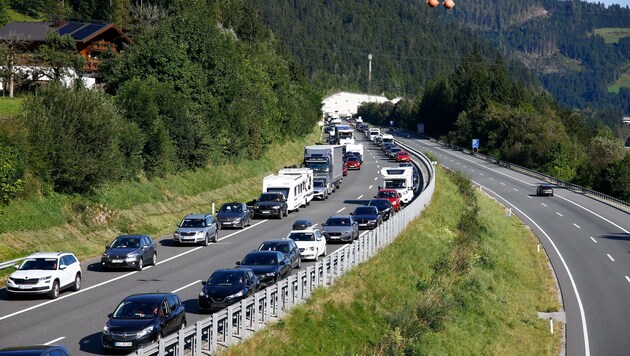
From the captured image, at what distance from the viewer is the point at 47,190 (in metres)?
43.0

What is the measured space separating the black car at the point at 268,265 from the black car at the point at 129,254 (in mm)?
5575

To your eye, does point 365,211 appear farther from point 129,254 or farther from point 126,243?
point 129,254

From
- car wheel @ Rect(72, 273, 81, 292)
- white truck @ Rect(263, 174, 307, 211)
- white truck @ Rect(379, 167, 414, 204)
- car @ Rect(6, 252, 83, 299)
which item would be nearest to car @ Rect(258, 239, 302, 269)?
car wheel @ Rect(72, 273, 81, 292)

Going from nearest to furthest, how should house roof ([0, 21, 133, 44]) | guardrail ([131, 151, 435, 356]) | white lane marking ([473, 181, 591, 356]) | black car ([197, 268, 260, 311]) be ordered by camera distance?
1. guardrail ([131, 151, 435, 356])
2. black car ([197, 268, 260, 311])
3. white lane marking ([473, 181, 591, 356])
4. house roof ([0, 21, 133, 44])

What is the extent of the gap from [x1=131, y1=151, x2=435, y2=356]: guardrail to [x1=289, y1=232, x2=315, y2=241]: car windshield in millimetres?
2263

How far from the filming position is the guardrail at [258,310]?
67.9ft

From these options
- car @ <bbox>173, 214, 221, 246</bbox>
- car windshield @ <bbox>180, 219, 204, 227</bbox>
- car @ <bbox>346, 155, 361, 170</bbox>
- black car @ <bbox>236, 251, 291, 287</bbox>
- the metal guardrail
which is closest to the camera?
black car @ <bbox>236, 251, 291, 287</bbox>

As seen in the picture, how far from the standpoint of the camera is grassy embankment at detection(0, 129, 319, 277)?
38.6 meters

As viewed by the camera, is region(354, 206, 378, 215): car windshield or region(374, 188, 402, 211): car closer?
region(354, 206, 378, 215): car windshield

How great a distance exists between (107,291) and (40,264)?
261 centimetres

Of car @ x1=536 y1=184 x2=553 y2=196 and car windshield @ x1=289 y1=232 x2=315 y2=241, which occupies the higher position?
car windshield @ x1=289 y1=232 x2=315 y2=241

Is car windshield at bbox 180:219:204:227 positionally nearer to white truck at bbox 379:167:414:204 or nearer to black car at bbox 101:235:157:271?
black car at bbox 101:235:157:271

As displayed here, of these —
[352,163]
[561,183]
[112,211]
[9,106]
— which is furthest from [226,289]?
[561,183]

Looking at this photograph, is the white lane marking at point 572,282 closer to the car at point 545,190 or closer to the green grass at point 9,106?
the car at point 545,190
